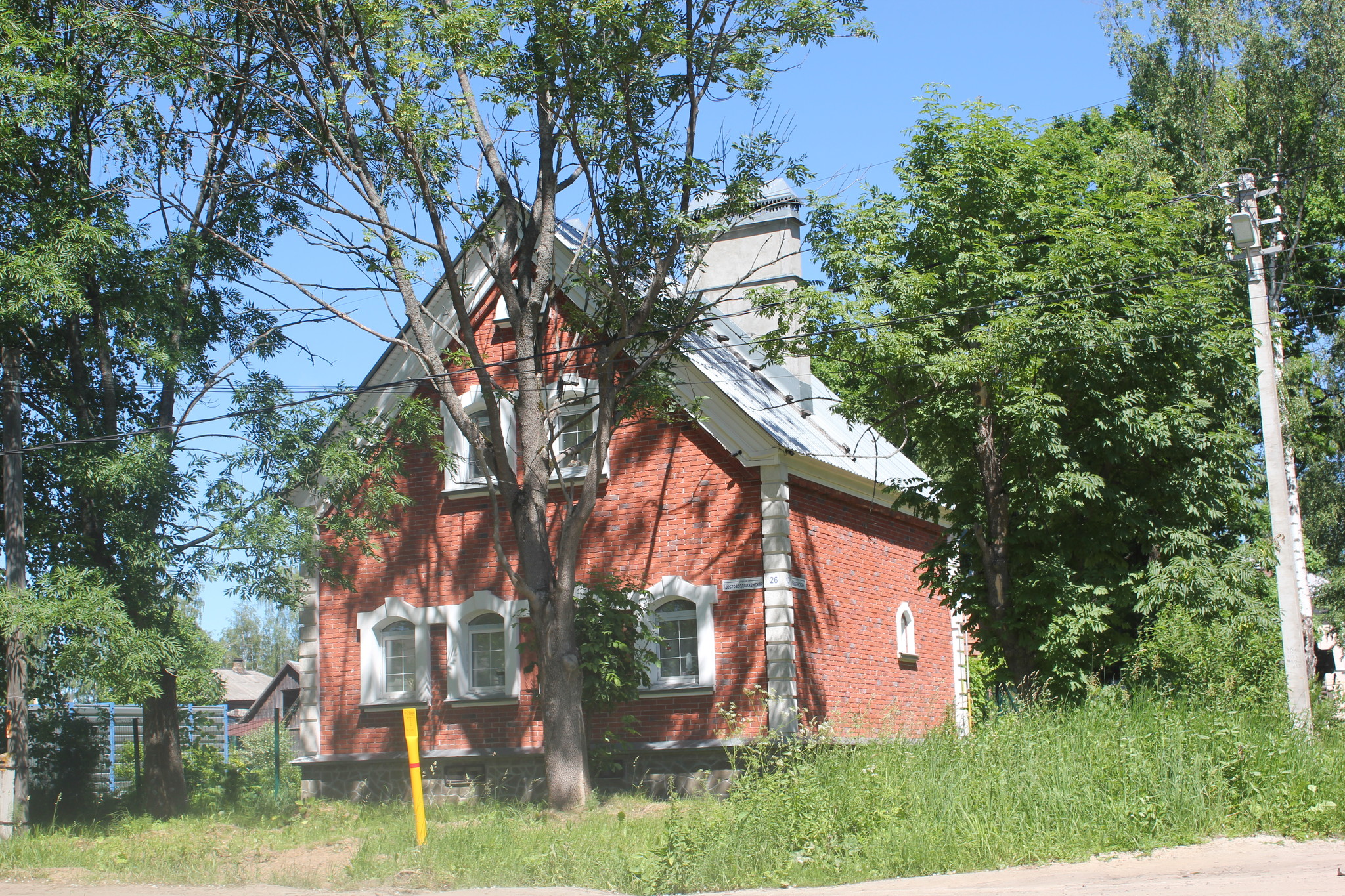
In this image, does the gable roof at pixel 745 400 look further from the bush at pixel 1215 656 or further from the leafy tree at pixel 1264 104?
the leafy tree at pixel 1264 104

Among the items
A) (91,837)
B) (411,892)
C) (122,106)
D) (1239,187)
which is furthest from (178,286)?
(1239,187)

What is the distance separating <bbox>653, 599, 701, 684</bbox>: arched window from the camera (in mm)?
16375

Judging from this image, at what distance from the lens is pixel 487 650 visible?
1764 centimetres

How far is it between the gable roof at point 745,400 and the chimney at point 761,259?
0.36m

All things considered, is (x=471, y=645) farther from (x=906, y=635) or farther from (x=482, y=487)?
(x=906, y=635)

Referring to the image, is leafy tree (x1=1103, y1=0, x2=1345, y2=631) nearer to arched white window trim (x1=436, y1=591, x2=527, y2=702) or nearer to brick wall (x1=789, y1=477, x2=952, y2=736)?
brick wall (x1=789, y1=477, x2=952, y2=736)

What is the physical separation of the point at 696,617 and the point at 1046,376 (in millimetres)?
5737

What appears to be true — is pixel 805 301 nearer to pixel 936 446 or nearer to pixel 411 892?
pixel 936 446

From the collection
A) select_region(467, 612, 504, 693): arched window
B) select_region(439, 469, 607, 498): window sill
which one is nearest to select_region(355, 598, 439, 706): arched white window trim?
select_region(467, 612, 504, 693): arched window

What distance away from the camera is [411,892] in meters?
9.99

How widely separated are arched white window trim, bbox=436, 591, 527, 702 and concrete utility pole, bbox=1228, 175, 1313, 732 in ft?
32.4

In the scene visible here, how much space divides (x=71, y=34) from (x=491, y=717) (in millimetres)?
10919

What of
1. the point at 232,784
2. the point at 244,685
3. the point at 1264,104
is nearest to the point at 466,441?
the point at 232,784

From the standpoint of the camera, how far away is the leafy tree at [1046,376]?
13922 mm
